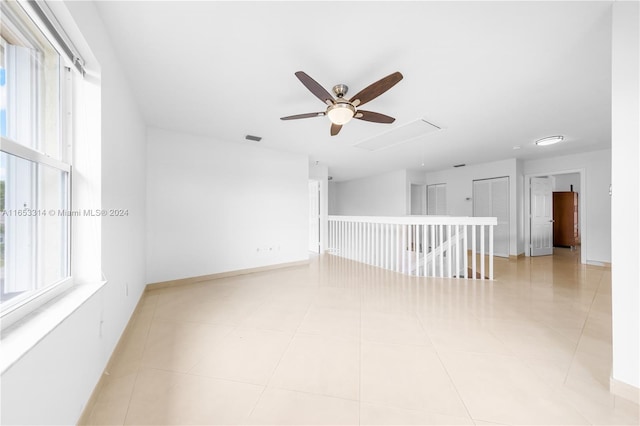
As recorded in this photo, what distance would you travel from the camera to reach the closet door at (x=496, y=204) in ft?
17.6

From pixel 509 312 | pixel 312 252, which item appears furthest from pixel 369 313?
pixel 312 252

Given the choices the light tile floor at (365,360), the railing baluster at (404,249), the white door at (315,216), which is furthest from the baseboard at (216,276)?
the railing baluster at (404,249)

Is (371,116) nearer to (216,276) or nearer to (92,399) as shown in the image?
(92,399)

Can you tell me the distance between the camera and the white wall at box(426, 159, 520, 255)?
17.1 ft

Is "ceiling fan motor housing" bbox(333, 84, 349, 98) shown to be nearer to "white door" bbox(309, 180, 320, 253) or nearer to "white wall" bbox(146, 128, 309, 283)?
"white wall" bbox(146, 128, 309, 283)

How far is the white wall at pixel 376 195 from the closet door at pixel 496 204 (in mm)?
1663

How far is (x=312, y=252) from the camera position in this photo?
235 inches

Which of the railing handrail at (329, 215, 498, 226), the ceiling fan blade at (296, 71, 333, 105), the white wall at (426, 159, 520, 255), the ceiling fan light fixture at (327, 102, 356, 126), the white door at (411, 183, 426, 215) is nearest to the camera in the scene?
the ceiling fan blade at (296, 71, 333, 105)

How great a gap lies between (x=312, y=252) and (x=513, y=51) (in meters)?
5.06

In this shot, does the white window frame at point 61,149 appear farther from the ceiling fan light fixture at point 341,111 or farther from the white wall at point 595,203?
the white wall at point 595,203

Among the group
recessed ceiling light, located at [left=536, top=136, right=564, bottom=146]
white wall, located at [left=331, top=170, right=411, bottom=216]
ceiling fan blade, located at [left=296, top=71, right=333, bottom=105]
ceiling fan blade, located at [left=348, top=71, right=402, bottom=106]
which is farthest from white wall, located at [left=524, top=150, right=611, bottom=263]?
ceiling fan blade, located at [left=296, top=71, right=333, bottom=105]

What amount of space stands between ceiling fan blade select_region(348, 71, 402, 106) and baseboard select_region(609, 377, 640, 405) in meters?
2.15

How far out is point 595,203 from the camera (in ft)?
14.7

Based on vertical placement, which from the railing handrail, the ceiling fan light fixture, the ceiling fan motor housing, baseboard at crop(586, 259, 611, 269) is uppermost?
the ceiling fan motor housing
